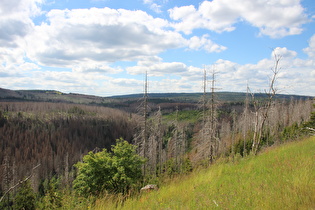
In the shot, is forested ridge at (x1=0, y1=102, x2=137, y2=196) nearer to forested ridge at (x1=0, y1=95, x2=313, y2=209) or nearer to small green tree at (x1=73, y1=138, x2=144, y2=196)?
forested ridge at (x1=0, y1=95, x2=313, y2=209)

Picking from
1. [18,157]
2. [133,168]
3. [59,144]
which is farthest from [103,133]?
[133,168]

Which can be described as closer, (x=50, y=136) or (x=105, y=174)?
(x=105, y=174)

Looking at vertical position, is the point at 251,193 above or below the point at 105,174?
above

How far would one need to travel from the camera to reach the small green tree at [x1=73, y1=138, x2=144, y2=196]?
13.3 metres

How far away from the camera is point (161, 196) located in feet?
24.0

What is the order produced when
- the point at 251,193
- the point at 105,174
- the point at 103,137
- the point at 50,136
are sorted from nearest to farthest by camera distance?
the point at 251,193
the point at 105,174
the point at 50,136
the point at 103,137

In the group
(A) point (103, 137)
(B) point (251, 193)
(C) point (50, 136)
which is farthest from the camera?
(A) point (103, 137)

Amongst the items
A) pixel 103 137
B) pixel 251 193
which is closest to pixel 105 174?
pixel 251 193

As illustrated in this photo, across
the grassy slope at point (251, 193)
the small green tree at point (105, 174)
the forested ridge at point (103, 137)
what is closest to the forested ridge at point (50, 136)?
the forested ridge at point (103, 137)

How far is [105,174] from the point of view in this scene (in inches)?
545

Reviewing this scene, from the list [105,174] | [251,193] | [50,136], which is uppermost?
[251,193]

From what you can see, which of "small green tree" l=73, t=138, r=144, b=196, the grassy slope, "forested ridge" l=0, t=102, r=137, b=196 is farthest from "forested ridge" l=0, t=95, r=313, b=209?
the grassy slope

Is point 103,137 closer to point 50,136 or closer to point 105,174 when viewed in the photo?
point 50,136

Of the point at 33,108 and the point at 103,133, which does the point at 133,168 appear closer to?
the point at 103,133
